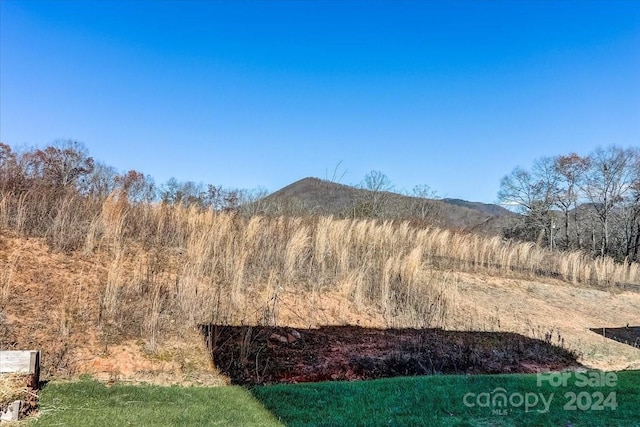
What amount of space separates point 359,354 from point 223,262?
9.59 feet

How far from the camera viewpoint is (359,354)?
19.9ft

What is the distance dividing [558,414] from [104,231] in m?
6.86

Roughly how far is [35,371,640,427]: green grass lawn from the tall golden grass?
166 cm

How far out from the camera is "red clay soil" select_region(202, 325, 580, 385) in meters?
5.37

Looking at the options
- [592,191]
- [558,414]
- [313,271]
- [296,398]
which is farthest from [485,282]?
[592,191]

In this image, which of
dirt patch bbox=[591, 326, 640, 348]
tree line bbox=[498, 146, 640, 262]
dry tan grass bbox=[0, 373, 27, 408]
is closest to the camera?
dry tan grass bbox=[0, 373, 27, 408]

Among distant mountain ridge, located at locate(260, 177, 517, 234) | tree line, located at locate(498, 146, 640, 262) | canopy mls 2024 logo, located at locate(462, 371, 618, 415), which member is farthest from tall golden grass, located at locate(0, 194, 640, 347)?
tree line, located at locate(498, 146, 640, 262)

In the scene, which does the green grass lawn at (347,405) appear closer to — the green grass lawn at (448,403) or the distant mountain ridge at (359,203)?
the green grass lawn at (448,403)

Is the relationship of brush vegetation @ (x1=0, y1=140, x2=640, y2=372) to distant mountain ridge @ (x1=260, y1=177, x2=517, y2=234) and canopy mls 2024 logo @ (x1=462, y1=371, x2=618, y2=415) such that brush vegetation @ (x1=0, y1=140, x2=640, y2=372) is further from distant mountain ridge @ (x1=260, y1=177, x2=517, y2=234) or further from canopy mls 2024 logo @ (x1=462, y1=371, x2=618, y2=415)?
distant mountain ridge @ (x1=260, y1=177, x2=517, y2=234)

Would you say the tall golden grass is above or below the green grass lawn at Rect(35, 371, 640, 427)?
above

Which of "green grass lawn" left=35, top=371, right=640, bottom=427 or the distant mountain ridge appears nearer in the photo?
"green grass lawn" left=35, top=371, right=640, bottom=427

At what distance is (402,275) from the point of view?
8844 millimetres

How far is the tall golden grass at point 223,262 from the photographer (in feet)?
20.0

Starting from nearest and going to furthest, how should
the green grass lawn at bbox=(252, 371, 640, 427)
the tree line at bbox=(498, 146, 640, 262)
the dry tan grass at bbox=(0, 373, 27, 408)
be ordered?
the dry tan grass at bbox=(0, 373, 27, 408) < the green grass lawn at bbox=(252, 371, 640, 427) < the tree line at bbox=(498, 146, 640, 262)
